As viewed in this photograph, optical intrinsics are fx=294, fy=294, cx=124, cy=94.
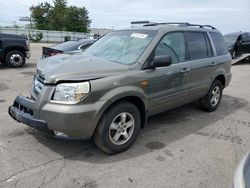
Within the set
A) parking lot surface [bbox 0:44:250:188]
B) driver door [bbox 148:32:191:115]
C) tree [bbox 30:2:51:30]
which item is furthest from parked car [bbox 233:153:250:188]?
tree [bbox 30:2:51:30]

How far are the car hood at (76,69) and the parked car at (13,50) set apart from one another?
311 inches

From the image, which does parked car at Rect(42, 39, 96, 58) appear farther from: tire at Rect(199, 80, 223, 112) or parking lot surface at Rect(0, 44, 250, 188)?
tire at Rect(199, 80, 223, 112)

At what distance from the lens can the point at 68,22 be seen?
63.7 metres

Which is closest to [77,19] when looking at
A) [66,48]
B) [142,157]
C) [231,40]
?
[231,40]

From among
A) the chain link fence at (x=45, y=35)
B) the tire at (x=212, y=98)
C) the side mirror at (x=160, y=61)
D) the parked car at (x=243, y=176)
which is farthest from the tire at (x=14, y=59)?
the chain link fence at (x=45, y=35)

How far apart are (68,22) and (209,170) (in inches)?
2501

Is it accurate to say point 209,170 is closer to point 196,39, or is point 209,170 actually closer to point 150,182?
point 150,182

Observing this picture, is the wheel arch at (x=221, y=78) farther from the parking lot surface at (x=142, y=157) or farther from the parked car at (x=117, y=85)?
the parking lot surface at (x=142, y=157)

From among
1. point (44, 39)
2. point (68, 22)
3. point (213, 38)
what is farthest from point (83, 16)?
point (213, 38)

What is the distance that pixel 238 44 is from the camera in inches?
677

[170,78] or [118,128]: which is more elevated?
[170,78]

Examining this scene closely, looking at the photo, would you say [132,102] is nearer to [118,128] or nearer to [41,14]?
[118,128]

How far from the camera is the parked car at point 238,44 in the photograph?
17075 millimetres

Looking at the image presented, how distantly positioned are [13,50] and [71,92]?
9.29 meters
